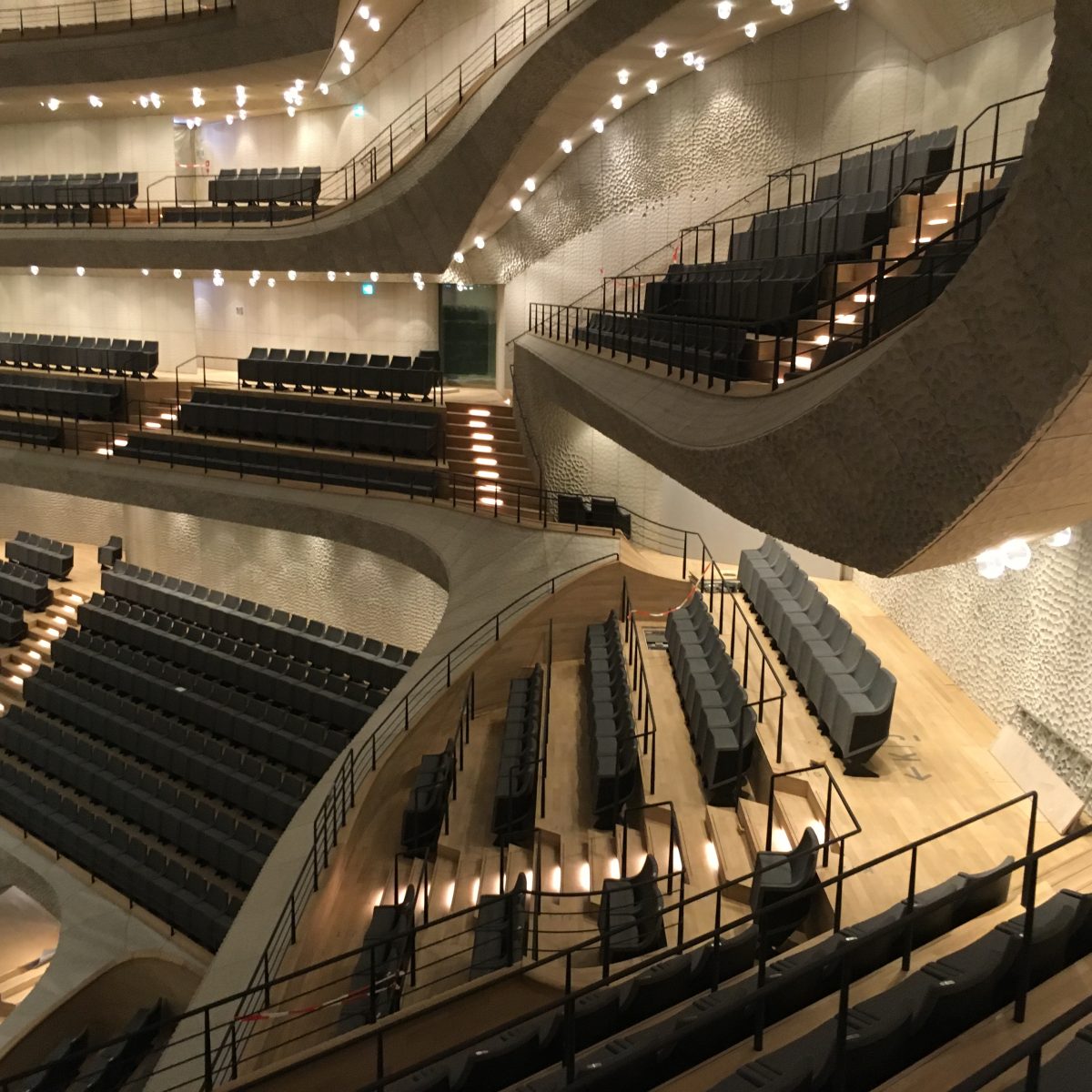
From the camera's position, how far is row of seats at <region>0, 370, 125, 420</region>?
11.9 m

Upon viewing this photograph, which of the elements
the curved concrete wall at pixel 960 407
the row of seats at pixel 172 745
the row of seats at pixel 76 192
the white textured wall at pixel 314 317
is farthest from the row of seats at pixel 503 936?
the row of seats at pixel 76 192

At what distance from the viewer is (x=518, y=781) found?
16.6 feet

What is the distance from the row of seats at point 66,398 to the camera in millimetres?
11922

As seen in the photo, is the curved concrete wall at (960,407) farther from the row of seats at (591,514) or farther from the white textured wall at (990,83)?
the row of seats at (591,514)

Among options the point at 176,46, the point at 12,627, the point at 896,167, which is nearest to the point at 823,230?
the point at 896,167

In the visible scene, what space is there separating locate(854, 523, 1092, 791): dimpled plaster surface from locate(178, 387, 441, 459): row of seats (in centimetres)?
539

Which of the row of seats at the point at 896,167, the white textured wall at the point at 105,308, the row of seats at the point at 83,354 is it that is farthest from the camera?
the white textured wall at the point at 105,308

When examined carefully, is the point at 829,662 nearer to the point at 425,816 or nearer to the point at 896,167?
the point at 425,816

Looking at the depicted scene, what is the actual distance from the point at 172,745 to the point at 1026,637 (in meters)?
6.28

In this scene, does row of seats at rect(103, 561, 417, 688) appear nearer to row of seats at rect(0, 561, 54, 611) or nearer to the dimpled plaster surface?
row of seats at rect(0, 561, 54, 611)

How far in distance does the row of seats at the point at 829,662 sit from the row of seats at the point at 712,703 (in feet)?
1.30

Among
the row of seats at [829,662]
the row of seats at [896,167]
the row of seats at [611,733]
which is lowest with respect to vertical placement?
the row of seats at [611,733]

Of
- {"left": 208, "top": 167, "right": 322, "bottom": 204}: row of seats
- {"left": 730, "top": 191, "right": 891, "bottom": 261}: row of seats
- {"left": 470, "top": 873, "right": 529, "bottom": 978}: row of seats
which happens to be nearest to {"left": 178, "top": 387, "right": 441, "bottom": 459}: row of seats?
{"left": 208, "top": 167, "right": 322, "bottom": 204}: row of seats

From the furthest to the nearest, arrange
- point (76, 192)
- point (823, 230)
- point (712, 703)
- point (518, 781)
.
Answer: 1. point (76, 192)
2. point (823, 230)
3. point (712, 703)
4. point (518, 781)
